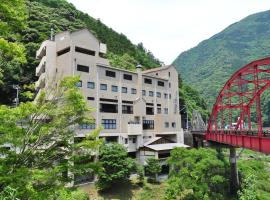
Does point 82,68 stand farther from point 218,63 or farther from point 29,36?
point 218,63

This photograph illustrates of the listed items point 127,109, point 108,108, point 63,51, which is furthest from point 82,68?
point 127,109

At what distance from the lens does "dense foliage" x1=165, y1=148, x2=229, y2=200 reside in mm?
29973

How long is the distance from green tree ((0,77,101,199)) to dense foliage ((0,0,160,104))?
1917 mm

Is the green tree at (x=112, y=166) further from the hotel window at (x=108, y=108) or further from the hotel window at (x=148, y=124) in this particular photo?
the hotel window at (x=148, y=124)

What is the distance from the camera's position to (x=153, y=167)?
38.5 meters

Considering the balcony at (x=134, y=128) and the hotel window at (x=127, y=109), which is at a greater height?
the hotel window at (x=127, y=109)

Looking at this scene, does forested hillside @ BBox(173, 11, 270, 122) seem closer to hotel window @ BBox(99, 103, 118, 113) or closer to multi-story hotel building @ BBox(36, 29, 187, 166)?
multi-story hotel building @ BBox(36, 29, 187, 166)

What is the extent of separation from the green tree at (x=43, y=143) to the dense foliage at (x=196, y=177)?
66.1 feet

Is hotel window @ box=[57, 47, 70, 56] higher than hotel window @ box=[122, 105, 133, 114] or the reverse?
higher

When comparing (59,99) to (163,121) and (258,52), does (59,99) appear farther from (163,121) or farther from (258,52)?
(258,52)

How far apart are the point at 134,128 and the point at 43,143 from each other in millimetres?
31747

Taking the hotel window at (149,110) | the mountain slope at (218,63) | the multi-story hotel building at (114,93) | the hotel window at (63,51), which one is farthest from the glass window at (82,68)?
the mountain slope at (218,63)

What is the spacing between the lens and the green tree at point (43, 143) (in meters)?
9.73

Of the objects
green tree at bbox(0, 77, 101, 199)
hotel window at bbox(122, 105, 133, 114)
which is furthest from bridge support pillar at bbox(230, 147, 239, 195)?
green tree at bbox(0, 77, 101, 199)
